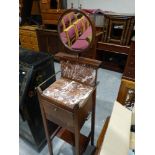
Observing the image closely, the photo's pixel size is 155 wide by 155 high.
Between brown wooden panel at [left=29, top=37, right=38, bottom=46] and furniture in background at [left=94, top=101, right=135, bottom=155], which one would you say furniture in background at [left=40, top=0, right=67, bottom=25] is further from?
furniture in background at [left=94, top=101, right=135, bottom=155]

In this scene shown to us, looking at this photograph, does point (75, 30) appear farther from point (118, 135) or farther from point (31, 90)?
point (118, 135)

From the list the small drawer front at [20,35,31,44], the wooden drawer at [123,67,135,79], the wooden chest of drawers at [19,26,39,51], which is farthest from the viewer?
the small drawer front at [20,35,31,44]

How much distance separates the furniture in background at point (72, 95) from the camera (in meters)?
0.96

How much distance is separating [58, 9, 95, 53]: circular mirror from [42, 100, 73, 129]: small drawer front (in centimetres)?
41

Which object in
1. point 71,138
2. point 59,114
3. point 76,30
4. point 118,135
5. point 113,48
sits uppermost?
point 76,30

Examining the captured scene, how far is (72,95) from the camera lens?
1058mm

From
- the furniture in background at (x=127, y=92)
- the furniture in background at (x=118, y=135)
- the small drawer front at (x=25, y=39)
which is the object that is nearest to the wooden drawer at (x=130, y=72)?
the furniture in background at (x=127, y=92)

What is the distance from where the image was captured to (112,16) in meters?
2.44

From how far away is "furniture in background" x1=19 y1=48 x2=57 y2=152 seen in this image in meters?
1.10

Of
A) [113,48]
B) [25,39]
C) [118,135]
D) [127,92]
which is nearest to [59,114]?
[118,135]

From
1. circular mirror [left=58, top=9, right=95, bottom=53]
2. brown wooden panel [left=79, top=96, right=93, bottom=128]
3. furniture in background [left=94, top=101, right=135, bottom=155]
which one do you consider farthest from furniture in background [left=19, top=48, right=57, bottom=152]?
furniture in background [left=94, top=101, right=135, bottom=155]

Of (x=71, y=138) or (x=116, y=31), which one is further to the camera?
(x=116, y=31)

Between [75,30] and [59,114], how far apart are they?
57 cm
